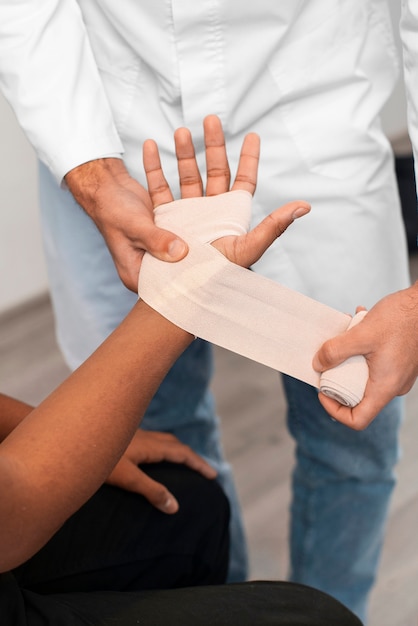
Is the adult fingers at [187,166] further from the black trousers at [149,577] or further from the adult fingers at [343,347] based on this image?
the black trousers at [149,577]

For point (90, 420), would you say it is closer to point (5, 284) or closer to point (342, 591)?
point (342, 591)

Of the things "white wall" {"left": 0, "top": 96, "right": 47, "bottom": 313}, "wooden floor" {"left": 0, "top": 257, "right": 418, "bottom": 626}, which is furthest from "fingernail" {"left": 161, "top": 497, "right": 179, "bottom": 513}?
"white wall" {"left": 0, "top": 96, "right": 47, "bottom": 313}

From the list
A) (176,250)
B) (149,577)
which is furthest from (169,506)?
(176,250)

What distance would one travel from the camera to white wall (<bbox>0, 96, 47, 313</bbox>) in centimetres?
228

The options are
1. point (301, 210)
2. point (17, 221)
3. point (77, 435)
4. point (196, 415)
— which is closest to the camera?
point (77, 435)

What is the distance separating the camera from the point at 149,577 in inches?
41.9

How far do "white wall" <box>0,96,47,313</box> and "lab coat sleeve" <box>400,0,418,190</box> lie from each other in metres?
1.43

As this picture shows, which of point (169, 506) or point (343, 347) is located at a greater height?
point (343, 347)

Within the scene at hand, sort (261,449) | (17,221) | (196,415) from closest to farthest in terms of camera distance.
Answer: (196,415) < (261,449) < (17,221)

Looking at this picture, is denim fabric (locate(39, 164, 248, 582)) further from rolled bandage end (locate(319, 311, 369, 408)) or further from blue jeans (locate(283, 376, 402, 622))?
rolled bandage end (locate(319, 311, 369, 408))

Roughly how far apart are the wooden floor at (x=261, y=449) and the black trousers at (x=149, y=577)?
0.46 metres

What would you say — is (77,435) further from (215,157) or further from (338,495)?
(338,495)

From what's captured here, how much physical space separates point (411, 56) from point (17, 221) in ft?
5.12

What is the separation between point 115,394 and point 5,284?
1616mm
